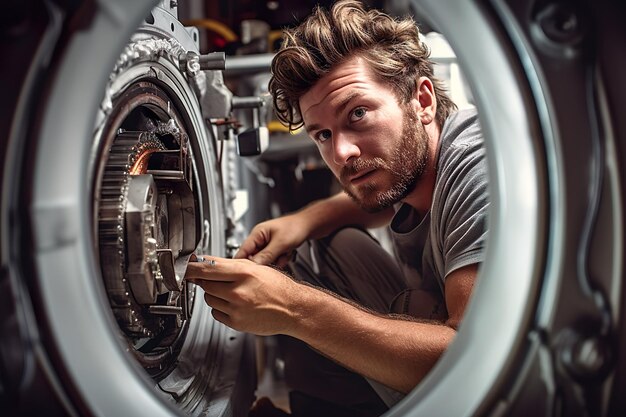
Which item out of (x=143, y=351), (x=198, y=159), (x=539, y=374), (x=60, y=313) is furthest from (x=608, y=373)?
(x=198, y=159)

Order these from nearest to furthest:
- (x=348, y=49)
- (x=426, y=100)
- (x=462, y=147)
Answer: (x=462, y=147) → (x=348, y=49) → (x=426, y=100)

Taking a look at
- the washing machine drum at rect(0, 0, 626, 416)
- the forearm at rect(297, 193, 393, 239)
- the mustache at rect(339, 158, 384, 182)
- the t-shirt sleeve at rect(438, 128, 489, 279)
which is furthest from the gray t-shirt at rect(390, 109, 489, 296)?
the washing machine drum at rect(0, 0, 626, 416)

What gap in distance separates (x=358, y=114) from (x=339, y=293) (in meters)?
0.40

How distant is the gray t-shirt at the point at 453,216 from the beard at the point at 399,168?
56 millimetres

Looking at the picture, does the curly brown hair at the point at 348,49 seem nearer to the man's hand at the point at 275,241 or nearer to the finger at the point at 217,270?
the man's hand at the point at 275,241

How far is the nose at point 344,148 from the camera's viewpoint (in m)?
1.00

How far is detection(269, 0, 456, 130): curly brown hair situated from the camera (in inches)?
41.0

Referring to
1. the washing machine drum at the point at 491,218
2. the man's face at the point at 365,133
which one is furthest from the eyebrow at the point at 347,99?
the washing machine drum at the point at 491,218

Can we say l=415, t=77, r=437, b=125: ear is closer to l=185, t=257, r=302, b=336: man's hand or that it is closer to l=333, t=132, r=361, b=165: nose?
l=333, t=132, r=361, b=165: nose

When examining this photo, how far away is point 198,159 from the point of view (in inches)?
40.3

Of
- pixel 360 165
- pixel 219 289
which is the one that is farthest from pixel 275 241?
pixel 219 289

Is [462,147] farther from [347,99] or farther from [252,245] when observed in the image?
[252,245]

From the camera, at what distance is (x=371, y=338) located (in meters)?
0.83

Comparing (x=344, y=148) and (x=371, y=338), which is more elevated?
(x=344, y=148)
